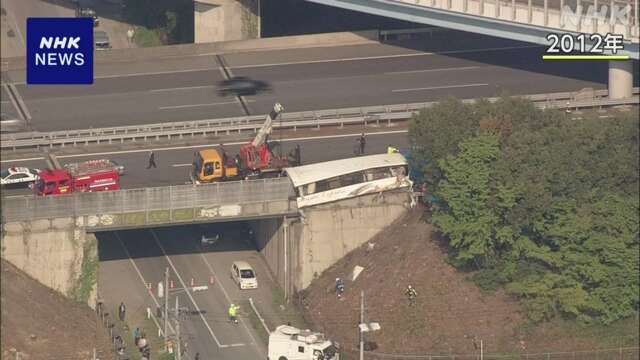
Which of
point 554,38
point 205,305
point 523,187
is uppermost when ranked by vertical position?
point 554,38

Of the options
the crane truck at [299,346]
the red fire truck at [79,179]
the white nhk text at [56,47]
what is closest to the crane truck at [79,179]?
the red fire truck at [79,179]

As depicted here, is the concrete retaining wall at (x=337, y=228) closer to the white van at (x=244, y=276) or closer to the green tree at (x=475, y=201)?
the white van at (x=244, y=276)

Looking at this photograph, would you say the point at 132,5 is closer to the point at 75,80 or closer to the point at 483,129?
the point at 75,80

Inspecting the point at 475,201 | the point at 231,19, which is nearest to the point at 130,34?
the point at 231,19

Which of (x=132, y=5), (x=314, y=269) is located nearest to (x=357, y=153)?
(x=314, y=269)

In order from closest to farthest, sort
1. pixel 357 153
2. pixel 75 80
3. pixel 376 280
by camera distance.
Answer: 1. pixel 376 280
2. pixel 357 153
3. pixel 75 80

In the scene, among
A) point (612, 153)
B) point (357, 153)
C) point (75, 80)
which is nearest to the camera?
point (612, 153)
